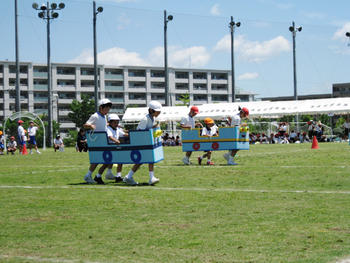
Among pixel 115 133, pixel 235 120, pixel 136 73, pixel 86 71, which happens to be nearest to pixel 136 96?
pixel 136 73

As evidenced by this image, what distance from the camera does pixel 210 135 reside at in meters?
19.3

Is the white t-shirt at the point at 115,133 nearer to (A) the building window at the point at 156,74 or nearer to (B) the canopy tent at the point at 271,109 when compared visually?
(B) the canopy tent at the point at 271,109

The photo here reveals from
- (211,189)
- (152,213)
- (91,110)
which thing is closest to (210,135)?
(211,189)

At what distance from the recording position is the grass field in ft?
17.6

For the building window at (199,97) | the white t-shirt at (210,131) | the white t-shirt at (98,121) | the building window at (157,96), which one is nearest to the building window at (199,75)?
the building window at (199,97)

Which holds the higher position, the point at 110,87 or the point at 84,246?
the point at 110,87

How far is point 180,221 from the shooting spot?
7.11m

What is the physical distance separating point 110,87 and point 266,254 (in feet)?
432

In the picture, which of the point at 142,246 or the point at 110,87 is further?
the point at 110,87

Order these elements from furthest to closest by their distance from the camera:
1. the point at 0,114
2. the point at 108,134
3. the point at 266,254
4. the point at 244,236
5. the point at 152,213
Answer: the point at 0,114 → the point at 108,134 → the point at 152,213 → the point at 244,236 → the point at 266,254

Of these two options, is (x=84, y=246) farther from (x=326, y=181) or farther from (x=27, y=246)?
(x=326, y=181)

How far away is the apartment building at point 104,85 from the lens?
124 meters

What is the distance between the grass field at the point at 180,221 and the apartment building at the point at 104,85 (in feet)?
343

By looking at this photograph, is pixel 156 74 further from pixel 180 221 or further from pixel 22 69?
pixel 180 221
